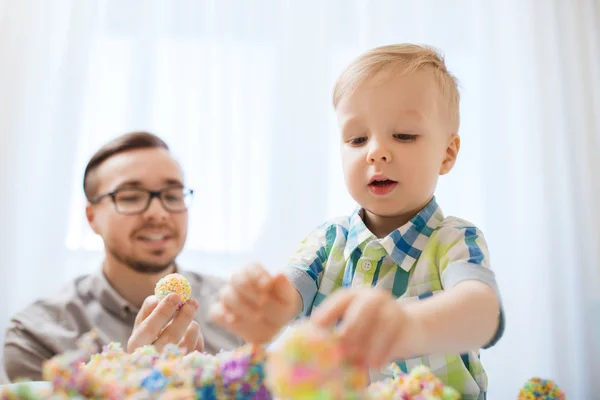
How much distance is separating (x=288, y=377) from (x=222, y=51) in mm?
2264

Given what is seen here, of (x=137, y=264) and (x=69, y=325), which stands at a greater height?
(x=137, y=264)

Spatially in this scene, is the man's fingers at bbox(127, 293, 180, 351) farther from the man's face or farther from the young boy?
the man's face

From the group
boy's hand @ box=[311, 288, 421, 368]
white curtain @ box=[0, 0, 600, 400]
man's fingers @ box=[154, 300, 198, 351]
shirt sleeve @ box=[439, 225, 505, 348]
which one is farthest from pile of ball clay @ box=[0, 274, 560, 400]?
white curtain @ box=[0, 0, 600, 400]

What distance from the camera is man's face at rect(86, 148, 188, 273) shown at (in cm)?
162

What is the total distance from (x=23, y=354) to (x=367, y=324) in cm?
140

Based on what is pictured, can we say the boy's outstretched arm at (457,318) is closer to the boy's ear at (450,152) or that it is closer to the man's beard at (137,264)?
the boy's ear at (450,152)

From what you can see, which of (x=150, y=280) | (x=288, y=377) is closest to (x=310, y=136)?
(x=150, y=280)

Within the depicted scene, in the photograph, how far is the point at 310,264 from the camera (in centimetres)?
82

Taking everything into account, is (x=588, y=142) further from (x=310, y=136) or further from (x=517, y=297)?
(x=310, y=136)

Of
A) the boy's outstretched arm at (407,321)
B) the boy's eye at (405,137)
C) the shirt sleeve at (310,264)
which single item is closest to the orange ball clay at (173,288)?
the shirt sleeve at (310,264)

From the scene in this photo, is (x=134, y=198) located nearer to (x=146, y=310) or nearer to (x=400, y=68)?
(x=146, y=310)

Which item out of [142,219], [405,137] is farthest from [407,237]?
[142,219]

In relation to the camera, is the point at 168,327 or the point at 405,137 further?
the point at 168,327

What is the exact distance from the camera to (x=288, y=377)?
12.8 inches
